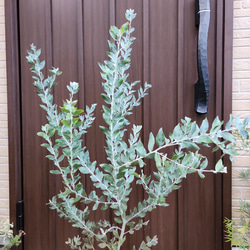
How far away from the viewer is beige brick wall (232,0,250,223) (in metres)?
1.37

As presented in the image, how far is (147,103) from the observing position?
1.47 metres

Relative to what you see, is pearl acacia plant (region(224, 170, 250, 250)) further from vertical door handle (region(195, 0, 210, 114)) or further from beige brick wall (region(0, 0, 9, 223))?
beige brick wall (region(0, 0, 9, 223))

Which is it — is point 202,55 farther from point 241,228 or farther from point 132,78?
point 241,228

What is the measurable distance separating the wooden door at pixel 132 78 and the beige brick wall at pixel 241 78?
53 millimetres

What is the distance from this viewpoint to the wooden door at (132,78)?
4.68 ft

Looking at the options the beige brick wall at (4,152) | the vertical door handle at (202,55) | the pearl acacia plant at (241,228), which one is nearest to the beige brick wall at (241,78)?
the pearl acacia plant at (241,228)

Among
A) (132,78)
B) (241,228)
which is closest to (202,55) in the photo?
(132,78)

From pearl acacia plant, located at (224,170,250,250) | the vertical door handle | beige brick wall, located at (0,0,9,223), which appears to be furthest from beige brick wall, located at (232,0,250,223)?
beige brick wall, located at (0,0,9,223)

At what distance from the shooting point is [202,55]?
1.37m

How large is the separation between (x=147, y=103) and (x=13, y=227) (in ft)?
3.93

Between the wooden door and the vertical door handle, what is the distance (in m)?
0.05

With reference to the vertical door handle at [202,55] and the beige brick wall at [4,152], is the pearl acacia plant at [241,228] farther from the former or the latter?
the beige brick wall at [4,152]

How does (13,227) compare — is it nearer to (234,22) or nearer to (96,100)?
(96,100)

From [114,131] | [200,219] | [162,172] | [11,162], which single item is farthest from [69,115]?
[200,219]
